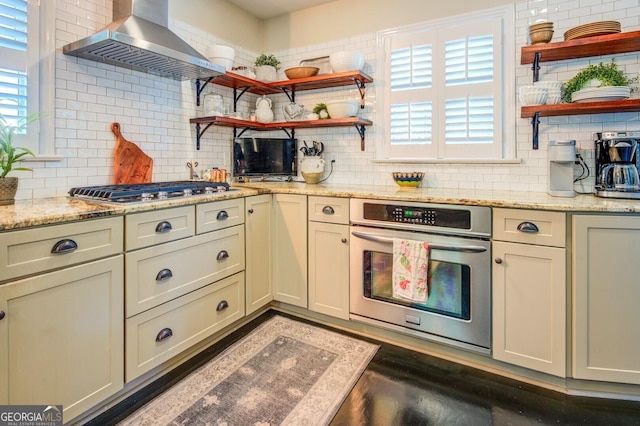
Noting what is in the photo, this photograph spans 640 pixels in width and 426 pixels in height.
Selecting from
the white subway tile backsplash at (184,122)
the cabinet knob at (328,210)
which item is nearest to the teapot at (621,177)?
the white subway tile backsplash at (184,122)

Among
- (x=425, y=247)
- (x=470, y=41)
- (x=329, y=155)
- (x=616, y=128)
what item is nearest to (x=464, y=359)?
(x=425, y=247)

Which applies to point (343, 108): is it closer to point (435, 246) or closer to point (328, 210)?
point (328, 210)

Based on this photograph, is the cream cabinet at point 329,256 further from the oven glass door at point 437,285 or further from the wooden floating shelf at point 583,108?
the wooden floating shelf at point 583,108

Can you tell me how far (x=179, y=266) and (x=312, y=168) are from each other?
58.6 inches

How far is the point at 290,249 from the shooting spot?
2689 mm

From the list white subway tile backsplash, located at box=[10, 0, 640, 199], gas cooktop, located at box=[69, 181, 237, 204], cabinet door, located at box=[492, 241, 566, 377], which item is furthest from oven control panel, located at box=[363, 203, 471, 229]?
gas cooktop, located at box=[69, 181, 237, 204]

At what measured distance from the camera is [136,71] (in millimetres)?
2430

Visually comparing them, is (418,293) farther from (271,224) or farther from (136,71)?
(136,71)

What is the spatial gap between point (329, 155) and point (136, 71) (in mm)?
1643

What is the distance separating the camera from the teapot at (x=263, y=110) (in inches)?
127

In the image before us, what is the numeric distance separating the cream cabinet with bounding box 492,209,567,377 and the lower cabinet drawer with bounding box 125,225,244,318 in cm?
162

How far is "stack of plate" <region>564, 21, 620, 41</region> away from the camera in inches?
79.2

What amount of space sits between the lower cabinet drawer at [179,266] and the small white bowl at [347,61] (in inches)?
59.7

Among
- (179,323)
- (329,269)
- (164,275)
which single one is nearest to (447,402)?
(329,269)
